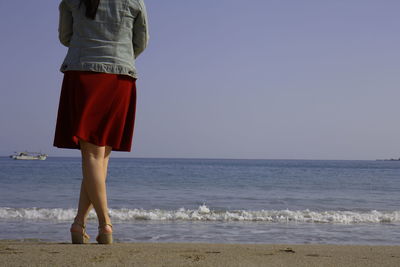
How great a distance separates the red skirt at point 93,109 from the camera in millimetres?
2867

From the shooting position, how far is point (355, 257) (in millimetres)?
2828

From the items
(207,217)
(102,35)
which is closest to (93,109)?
(102,35)

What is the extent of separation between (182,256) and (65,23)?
5.29 ft

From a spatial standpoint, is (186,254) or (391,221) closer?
(186,254)

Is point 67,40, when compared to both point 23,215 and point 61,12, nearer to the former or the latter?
point 61,12

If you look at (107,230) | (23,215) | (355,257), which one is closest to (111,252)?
(107,230)

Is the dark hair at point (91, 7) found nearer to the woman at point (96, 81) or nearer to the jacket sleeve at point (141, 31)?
the woman at point (96, 81)

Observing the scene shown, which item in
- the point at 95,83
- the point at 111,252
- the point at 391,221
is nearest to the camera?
the point at 111,252

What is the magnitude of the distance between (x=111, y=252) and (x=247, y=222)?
16.2 feet

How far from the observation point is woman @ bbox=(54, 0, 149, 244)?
2.88 meters

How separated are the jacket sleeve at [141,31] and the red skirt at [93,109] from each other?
0.24 metres

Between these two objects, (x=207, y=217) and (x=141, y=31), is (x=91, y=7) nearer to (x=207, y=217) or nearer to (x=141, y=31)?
(x=141, y=31)

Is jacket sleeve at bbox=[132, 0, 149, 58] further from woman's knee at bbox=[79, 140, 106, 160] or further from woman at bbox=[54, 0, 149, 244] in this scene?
woman's knee at bbox=[79, 140, 106, 160]

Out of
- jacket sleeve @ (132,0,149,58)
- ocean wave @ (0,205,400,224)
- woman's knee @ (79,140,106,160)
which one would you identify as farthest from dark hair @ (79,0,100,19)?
ocean wave @ (0,205,400,224)
